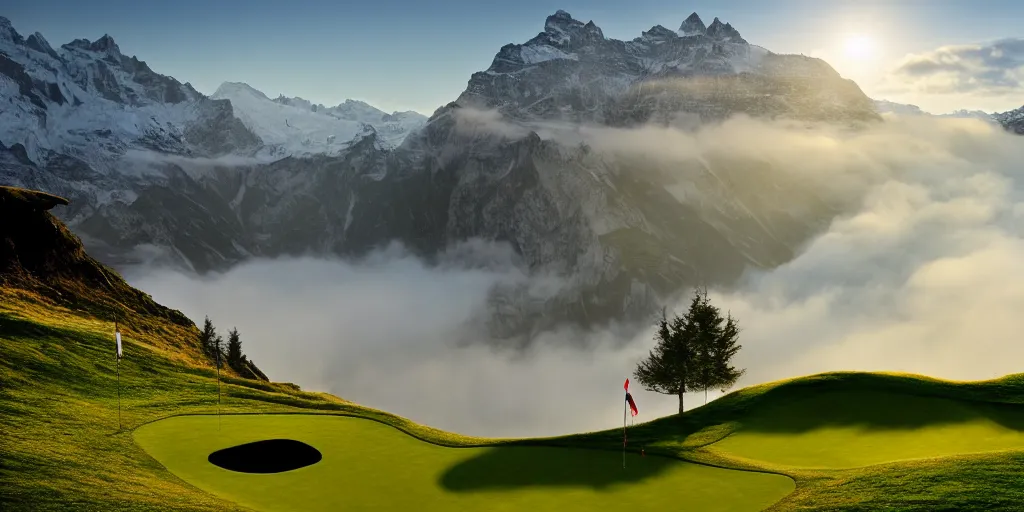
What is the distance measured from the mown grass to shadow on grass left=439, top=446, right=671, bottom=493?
2102 mm

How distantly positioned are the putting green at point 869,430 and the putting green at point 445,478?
732cm

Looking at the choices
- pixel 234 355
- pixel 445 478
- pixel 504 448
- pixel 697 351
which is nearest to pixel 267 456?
pixel 445 478

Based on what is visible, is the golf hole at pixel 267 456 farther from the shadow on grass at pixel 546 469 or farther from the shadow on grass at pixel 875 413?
the shadow on grass at pixel 875 413

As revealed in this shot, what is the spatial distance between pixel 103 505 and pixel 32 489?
3.59m

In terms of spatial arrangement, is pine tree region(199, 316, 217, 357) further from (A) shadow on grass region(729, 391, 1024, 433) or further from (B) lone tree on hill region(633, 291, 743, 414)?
(A) shadow on grass region(729, 391, 1024, 433)

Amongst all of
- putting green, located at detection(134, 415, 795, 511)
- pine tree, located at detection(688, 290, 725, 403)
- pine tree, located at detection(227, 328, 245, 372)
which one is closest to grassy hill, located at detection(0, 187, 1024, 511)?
putting green, located at detection(134, 415, 795, 511)

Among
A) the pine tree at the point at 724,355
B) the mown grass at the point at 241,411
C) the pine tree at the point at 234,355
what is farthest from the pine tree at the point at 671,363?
the pine tree at the point at 234,355

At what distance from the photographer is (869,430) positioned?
164 ft

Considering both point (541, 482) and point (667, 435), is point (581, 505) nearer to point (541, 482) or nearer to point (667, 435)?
point (541, 482)

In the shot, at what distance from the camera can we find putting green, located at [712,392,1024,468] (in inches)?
1751

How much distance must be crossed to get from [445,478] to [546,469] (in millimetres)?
6050

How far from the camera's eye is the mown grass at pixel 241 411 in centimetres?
3394

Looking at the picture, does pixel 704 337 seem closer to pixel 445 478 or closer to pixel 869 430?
pixel 869 430

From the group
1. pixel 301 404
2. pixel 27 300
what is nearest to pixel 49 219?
pixel 27 300
